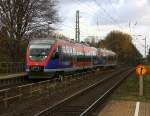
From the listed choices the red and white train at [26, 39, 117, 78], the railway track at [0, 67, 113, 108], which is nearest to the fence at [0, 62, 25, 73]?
the red and white train at [26, 39, 117, 78]

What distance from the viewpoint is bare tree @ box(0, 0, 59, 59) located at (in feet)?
173

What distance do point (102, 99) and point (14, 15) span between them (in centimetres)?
3297

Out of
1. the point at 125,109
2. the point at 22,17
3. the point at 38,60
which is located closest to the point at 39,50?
the point at 38,60

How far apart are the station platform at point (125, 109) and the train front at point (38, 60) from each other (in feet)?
34.5

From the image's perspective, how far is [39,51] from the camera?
3191 cm

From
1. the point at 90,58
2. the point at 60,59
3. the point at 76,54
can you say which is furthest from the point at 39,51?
the point at 90,58

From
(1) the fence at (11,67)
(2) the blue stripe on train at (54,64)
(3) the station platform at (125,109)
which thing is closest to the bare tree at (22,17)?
(1) the fence at (11,67)

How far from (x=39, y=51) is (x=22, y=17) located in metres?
23.3

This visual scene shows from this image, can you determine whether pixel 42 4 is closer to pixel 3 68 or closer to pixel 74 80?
pixel 3 68

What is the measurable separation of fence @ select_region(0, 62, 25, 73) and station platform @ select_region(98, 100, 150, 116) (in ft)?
79.8

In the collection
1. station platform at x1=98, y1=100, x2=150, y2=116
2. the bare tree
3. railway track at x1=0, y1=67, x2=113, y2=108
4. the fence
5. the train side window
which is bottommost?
station platform at x1=98, y1=100, x2=150, y2=116

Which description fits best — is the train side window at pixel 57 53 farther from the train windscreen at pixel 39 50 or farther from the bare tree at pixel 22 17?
the bare tree at pixel 22 17

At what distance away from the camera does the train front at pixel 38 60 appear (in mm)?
31438

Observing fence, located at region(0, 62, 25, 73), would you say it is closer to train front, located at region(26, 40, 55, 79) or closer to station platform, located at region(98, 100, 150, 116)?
train front, located at region(26, 40, 55, 79)
